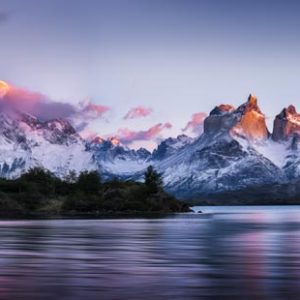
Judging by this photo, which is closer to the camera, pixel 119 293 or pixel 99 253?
pixel 119 293

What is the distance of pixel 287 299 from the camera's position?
27.5 metres

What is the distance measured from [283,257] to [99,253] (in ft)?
43.6

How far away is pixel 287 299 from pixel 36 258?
2299 centimetres

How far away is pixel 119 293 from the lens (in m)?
29.0

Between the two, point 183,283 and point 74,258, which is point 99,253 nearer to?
point 74,258

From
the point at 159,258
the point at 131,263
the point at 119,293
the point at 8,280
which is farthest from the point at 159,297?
the point at 159,258

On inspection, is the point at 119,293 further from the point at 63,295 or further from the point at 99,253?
the point at 99,253

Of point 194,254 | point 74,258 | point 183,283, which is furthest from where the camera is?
point 194,254

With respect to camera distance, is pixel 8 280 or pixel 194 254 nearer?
pixel 8 280

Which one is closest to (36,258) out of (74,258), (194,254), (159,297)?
(74,258)

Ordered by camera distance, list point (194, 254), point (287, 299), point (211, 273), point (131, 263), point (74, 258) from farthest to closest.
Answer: point (194, 254) → point (74, 258) → point (131, 263) → point (211, 273) → point (287, 299)

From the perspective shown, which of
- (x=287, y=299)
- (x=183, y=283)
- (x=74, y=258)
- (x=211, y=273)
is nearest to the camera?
(x=287, y=299)

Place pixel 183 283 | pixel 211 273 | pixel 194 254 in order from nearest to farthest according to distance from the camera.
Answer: pixel 183 283
pixel 211 273
pixel 194 254

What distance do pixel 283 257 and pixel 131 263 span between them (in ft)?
38.0
